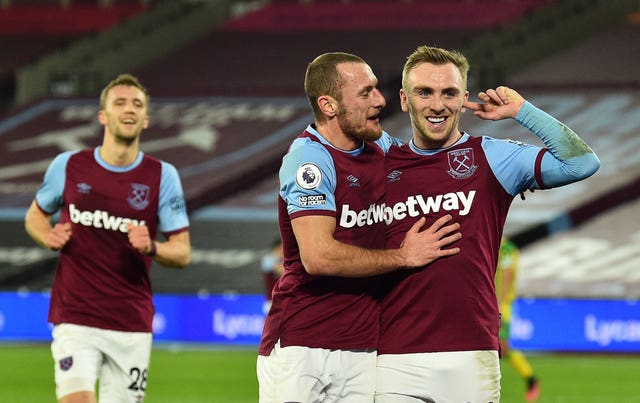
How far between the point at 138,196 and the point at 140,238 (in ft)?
1.38

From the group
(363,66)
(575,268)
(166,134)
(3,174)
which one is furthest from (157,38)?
(363,66)

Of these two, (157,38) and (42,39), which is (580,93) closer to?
(157,38)

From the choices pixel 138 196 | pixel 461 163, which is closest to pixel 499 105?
pixel 461 163

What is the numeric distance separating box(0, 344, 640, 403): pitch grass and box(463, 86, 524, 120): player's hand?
6.85 meters

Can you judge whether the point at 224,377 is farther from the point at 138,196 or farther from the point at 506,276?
Result: the point at 138,196

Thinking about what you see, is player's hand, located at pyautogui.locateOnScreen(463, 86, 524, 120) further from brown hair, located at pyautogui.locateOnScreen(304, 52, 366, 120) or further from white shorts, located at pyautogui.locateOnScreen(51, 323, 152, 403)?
white shorts, located at pyautogui.locateOnScreen(51, 323, 152, 403)

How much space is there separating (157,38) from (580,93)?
402 inches

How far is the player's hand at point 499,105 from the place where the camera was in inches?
202

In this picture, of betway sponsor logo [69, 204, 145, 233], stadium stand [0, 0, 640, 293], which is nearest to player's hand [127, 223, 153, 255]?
betway sponsor logo [69, 204, 145, 233]

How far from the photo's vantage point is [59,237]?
660 cm

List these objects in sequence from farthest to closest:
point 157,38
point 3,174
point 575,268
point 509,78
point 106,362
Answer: point 157,38 → point 509,78 → point 3,174 → point 575,268 → point 106,362

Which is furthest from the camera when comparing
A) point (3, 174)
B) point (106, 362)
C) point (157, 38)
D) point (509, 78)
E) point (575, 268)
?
point (157, 38)

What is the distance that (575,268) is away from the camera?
19.3 m

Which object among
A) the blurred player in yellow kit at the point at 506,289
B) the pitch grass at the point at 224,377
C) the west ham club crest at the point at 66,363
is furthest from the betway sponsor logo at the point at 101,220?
the blurred player in yellow kit at the point at 506,289
